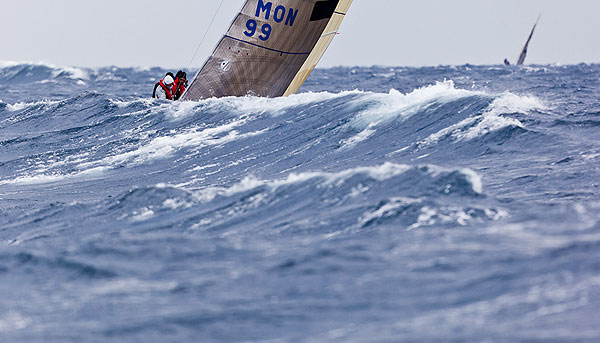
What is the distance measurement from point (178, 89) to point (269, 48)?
3323 mm

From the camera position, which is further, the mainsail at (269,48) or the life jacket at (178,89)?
the life jacket at (178,89)

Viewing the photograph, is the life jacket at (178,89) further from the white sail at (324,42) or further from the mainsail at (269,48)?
the white sail at (324,42)

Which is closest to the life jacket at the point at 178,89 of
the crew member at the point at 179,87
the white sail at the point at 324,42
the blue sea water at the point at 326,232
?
the crew member at the point at 179,87

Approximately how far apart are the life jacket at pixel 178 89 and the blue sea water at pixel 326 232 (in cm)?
486

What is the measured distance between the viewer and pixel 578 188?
36.7ft

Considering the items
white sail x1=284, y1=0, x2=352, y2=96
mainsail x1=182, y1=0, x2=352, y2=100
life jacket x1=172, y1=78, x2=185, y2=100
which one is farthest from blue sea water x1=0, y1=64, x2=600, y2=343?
life jacket x1=172, y1=78, x2=185, y2=100

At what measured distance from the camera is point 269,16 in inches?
834

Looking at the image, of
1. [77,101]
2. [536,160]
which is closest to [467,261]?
[536,160]

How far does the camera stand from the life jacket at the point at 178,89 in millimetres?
23422

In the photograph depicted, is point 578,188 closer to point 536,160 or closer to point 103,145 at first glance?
point 536,160

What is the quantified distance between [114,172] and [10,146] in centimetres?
570

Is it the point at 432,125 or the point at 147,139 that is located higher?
the point at 432,125

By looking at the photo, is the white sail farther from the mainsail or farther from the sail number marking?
the sail number marking

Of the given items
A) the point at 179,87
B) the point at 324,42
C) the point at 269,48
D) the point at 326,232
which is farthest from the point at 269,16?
the point at 326,232
